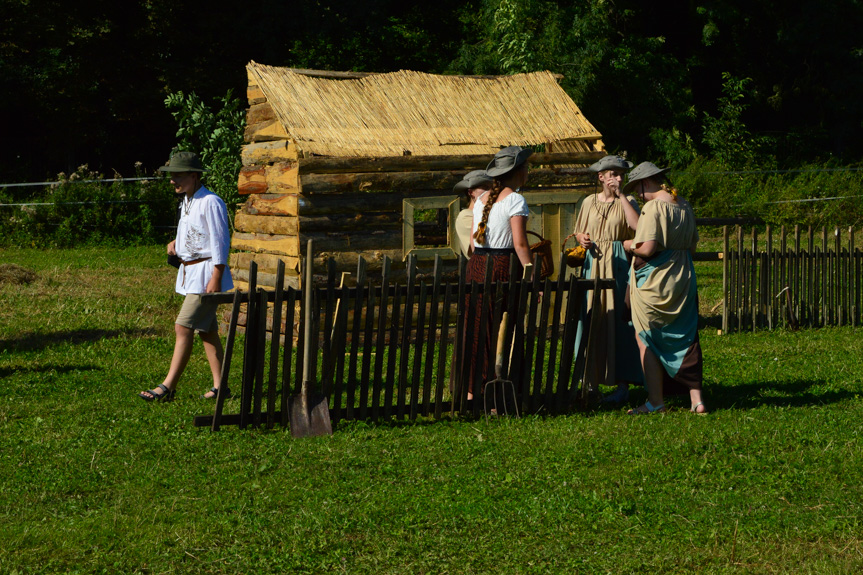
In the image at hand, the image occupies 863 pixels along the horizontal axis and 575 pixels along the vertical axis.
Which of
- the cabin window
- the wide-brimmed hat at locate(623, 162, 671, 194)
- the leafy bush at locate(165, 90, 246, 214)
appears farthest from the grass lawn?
the leafy bush at locate(165, 90, 246, 214)

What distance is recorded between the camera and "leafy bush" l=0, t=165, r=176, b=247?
23.2 meters

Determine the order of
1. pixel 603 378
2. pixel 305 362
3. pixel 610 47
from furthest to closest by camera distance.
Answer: pixel 610 47
pixel 603 378
pixel 305 362

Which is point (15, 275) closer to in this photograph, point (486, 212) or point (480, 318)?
point (486, 212)

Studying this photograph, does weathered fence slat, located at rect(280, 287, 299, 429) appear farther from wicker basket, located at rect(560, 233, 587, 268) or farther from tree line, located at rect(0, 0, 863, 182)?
tree line, located at rect(0, 0, 863, 182)

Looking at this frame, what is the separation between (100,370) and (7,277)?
6.90m

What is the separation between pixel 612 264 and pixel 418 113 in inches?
183

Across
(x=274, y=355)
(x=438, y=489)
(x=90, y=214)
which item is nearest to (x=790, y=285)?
(x=274, y=355)

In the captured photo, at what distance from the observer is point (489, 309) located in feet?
24.5

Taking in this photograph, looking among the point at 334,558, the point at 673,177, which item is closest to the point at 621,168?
the point at 334,558

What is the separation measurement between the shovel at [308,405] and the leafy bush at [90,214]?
17637 mm

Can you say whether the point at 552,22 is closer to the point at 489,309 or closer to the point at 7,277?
the point at 7,277

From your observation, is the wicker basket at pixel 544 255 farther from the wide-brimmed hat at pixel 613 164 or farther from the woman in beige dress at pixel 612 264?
the wide-brimmed hat at pixel 613 164

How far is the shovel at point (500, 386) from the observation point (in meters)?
7.53

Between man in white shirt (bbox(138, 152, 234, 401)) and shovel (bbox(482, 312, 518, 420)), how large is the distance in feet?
6.57
